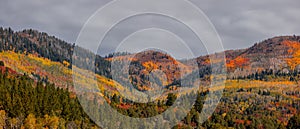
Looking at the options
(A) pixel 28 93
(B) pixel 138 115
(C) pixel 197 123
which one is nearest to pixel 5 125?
(A) pixel 28 93

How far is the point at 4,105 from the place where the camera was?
137 metres

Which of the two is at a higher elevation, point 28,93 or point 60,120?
point 28,93

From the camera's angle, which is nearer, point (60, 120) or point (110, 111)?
point (60, 120)

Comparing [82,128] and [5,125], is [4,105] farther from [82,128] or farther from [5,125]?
[82,128]

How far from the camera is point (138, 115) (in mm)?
185000

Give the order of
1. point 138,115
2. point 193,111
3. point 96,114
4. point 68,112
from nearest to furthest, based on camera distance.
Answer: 1. point 68,112
2. point 96,114
3. point 138,115
4. point 193,111

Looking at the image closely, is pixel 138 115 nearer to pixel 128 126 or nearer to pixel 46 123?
pixel 128 126

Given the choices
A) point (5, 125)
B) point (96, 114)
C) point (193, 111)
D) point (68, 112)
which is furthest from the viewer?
point (193, 111)

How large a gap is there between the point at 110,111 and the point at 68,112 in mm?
23622

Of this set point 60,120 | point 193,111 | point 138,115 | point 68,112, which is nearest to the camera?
point 60,120

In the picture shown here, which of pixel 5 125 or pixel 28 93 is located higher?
pixel 28 93

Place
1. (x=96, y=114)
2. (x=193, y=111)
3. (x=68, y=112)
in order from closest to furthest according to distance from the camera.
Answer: (x=68, y=112), (x=96, y=114), (x=193, y=111)

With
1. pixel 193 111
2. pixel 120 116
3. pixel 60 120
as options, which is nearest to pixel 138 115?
pixel 120 116

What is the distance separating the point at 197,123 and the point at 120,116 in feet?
133
